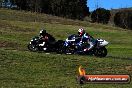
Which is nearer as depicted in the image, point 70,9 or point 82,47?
point 82,47

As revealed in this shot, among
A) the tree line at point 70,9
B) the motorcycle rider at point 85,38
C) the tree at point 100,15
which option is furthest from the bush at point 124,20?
the motorcycle rider at point 85,38

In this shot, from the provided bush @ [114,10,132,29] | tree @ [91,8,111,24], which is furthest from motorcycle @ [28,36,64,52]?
tree @ [91,8,111,24]

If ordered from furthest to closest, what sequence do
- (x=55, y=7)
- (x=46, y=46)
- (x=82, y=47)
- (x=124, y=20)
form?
(x=124, y=20), (x=55, y=7), (x=46, y=46), (x=82, y=47)

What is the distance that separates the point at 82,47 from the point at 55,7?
84.7 metres

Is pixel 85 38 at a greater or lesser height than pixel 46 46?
greater

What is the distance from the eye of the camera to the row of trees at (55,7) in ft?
372

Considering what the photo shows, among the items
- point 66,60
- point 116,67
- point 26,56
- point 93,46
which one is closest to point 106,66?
point 116,67

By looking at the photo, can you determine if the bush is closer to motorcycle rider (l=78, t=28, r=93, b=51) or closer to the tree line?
the tree line

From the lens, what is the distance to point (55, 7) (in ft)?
378

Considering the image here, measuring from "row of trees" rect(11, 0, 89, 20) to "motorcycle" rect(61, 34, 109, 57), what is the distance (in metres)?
81.0

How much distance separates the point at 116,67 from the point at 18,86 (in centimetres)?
839

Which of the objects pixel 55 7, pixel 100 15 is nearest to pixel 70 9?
pixel 55 7

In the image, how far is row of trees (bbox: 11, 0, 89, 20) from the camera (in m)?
113

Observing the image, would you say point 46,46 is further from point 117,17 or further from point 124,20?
point 117,17
